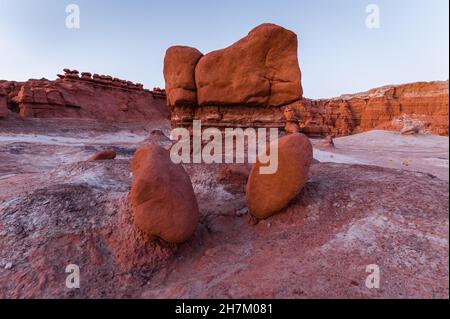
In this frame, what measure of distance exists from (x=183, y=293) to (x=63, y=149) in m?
10.8

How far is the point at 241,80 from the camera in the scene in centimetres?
523

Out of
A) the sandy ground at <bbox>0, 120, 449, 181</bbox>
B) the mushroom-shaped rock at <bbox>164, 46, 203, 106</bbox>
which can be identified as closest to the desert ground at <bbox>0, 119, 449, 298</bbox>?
the mushroom-shaped rock at <bbox>164, 46, 203, 106</bbox>

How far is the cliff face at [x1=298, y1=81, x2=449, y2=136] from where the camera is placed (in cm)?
2375

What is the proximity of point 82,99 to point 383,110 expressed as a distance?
32209 mm

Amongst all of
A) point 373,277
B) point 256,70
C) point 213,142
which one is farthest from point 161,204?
point 256,70

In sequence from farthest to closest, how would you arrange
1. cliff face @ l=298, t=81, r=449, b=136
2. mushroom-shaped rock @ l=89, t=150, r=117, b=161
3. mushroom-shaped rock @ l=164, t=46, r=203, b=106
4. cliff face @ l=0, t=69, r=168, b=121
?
cliff face @ l=298, t=81, r=449, b=136, cliff face @ l=0, t=69, r=168, b=121, mushroom-shaped rock @ l=89, t=150, r=117, b=161, mushroom-shaped rock @ l=164, t=46, r=203, b=106

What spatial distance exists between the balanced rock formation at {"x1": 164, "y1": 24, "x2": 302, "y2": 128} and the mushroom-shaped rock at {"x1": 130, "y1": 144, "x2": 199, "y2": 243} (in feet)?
10.8

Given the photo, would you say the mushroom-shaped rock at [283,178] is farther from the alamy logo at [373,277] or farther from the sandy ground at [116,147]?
the sandy ground at [116,147]

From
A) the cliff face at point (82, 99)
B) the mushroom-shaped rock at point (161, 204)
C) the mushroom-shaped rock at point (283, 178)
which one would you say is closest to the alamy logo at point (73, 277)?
the mushroom-shaped rock at point (161, 204)

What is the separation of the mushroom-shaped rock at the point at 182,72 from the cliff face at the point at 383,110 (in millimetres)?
17670

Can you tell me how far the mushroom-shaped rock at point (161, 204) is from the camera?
2314 millimetres

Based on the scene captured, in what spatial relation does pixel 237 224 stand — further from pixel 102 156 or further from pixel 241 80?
pixel 102 156

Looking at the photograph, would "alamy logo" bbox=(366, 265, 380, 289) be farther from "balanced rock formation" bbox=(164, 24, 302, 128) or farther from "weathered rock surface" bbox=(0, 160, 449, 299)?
"balanced rock formation" bbox=(164, 24, 302, 128)
